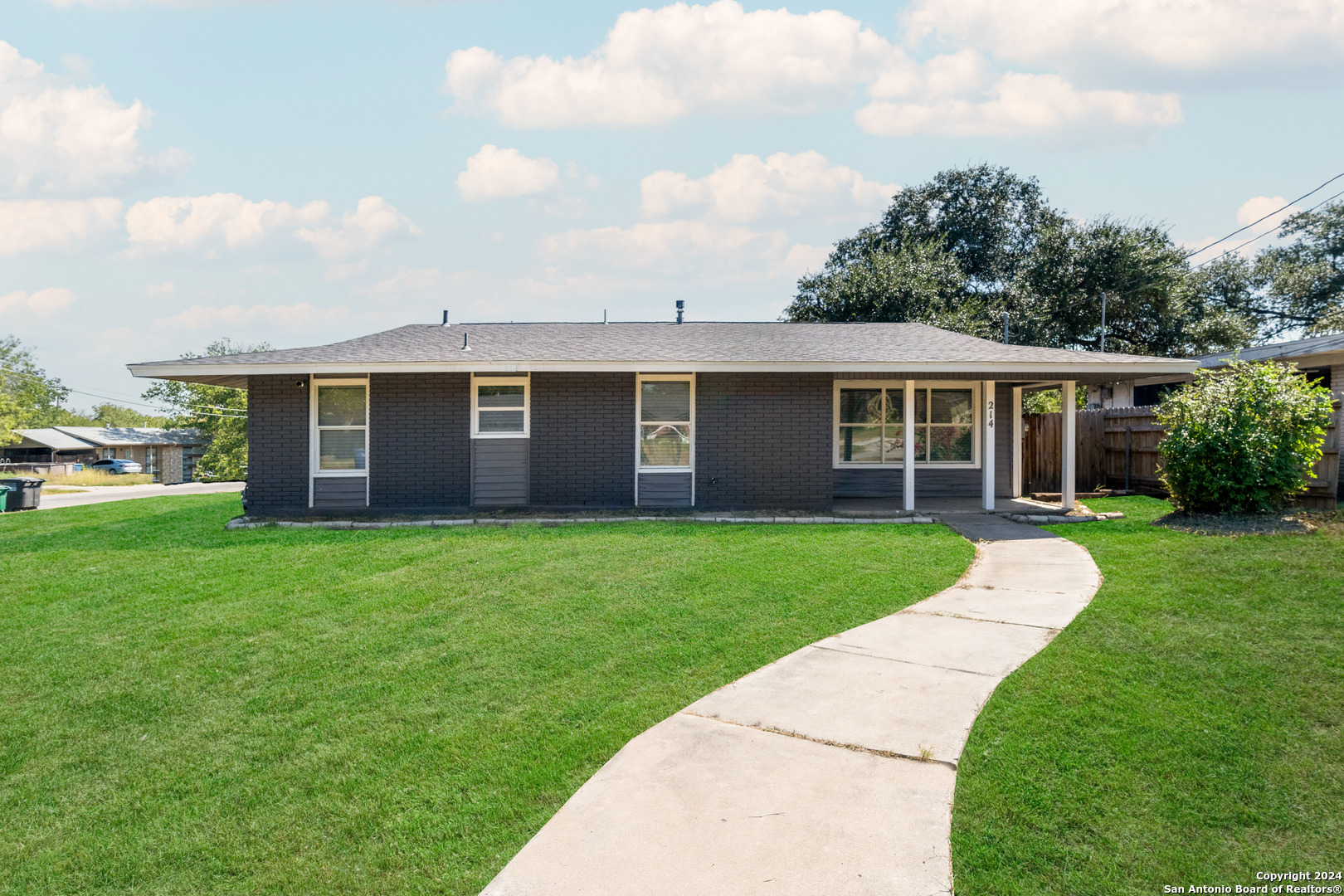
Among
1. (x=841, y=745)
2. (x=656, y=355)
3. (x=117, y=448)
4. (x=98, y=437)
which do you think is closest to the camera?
(x=841, y=745)

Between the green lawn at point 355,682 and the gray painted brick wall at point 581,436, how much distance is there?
2878mm

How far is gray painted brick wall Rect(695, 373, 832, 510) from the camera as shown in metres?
11.5

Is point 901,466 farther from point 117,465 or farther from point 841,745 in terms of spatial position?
point 117,465

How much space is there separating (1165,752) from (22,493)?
71.7 ft

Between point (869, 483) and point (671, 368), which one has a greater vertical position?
point (671, 368)

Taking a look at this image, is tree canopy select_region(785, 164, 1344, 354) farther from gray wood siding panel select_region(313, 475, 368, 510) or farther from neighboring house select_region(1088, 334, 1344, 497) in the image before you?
gray wood siding panel select_region(313, 475, 368, 510)

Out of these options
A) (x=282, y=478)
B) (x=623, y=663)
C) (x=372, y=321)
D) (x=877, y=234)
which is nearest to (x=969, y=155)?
(x=877, y=234)

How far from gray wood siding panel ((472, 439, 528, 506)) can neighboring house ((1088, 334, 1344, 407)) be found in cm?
953

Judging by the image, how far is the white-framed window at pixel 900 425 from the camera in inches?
519

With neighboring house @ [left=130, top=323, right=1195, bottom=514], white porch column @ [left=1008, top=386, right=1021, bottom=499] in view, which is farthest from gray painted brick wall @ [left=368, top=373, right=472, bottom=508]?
white porch column @ [left=1008, top=386, right=1021, bottom=499]

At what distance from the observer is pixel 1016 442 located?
44.7 feet

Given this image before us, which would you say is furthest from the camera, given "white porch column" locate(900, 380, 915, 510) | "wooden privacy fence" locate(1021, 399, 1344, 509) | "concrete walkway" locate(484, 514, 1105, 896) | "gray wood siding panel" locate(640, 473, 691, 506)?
"wooden privacy fence" locate(1021, 399, 1344, 509)

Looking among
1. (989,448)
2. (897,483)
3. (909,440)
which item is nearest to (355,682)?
(909,440)

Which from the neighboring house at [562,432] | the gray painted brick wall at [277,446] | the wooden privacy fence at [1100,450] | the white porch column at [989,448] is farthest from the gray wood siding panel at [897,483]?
the gray painted brick wall at [277,446]
